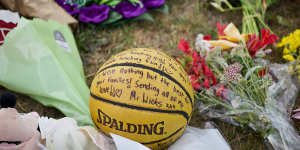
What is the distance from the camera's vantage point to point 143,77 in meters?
1.54

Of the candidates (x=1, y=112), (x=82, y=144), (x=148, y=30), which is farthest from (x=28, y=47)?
(x=148, y=30)

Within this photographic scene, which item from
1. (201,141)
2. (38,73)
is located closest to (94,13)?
(38,73)

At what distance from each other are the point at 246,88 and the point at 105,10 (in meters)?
1.74

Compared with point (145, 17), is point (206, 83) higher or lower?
lower

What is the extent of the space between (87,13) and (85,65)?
653 millimetres

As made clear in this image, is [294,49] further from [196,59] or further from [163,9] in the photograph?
[163,9]

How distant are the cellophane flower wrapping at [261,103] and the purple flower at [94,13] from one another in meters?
1.33

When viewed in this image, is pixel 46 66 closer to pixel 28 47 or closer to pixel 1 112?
pixel 28 47

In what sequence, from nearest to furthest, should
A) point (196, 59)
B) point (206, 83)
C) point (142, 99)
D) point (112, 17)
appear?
point (142, 99), point (206, 83), point (196, 59), point (112, 17)

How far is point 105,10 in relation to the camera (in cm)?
290

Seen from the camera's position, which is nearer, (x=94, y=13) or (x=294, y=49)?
(x=294, y=49)

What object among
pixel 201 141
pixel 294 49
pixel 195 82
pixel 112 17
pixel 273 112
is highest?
pixel 112 17

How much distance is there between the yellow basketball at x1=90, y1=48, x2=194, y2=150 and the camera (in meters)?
1.51

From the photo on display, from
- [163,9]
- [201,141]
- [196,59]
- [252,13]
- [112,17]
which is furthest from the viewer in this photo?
[163,9]
